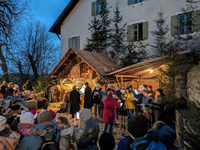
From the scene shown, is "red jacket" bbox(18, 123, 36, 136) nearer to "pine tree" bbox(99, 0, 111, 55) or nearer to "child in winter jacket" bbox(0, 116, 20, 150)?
"child in winter jacket" bbox(0, 116, 20, 150)

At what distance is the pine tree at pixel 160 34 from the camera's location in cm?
1183

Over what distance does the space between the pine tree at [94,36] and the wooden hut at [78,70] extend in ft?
12.6

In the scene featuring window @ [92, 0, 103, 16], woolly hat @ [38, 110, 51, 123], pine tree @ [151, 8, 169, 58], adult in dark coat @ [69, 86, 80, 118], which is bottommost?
adult in dark coat @ [69, 86, 80, 118]

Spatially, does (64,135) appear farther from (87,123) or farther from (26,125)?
(26,125)

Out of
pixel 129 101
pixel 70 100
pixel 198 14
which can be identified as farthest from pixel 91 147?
pixel 198 14

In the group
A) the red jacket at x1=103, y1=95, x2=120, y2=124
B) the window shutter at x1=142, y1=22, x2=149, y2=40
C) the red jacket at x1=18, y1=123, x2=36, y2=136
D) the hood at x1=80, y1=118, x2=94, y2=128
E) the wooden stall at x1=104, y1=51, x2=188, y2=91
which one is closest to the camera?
the red jacket at x1=18, y1=123, x2=36, y2=136

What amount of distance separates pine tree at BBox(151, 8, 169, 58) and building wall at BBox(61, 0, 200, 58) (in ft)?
1.03

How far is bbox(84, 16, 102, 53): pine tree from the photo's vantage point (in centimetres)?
1473

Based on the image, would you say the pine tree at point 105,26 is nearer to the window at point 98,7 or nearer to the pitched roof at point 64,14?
the window at point 98,7

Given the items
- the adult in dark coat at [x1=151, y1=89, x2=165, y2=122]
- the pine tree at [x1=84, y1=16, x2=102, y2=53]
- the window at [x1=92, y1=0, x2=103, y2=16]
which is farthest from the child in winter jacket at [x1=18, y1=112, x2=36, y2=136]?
the window at [x1=92, y1=0, x2=103, y2=16]

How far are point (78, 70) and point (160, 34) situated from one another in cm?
699

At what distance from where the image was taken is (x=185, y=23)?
1124 centimetres

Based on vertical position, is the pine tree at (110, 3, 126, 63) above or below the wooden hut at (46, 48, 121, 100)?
above

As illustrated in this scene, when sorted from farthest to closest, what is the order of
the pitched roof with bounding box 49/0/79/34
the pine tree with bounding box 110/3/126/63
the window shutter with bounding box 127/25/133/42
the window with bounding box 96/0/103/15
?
the pitched roof with bounding box 49/0/79/34, the window with bounding box 96/0/103/15, the pine tree with bounding box 110/3/126/63, the window shutter with bounding box 127/25/133/42
